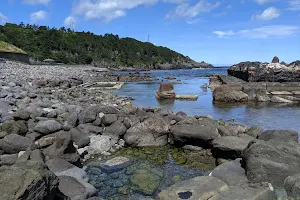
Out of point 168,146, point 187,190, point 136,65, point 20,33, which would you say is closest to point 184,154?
point 168,146

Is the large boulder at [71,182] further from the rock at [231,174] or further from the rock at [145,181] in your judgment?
the rock at [231,174]

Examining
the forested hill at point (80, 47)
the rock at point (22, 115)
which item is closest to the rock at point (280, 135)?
the rock at point (22, 115)

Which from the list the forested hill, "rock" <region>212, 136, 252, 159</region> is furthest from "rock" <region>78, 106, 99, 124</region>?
the forested hill

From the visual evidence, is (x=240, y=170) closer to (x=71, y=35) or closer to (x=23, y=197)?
(x=23, y=197)

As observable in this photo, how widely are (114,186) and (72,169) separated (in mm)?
1093

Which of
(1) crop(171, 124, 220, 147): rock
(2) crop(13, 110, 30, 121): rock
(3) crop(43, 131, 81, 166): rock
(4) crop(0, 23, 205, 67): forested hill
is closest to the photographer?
(3) crop(43, 131, 81, 166): rock

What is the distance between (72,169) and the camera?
7.28m

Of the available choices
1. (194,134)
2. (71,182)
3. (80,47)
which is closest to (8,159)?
(71,182)

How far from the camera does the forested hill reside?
325ft

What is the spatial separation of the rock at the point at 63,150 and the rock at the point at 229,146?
418 centimetres

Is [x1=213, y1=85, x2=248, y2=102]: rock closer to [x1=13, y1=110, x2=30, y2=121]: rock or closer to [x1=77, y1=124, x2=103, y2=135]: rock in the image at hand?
[x1=77, y1=124, x2=103, y2=135]: rock

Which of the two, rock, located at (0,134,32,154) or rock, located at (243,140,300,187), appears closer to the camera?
rock, located at (243,140,300,187)

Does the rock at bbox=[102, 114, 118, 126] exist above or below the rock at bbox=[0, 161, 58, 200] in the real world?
below

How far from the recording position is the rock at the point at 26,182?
4.19 meters
